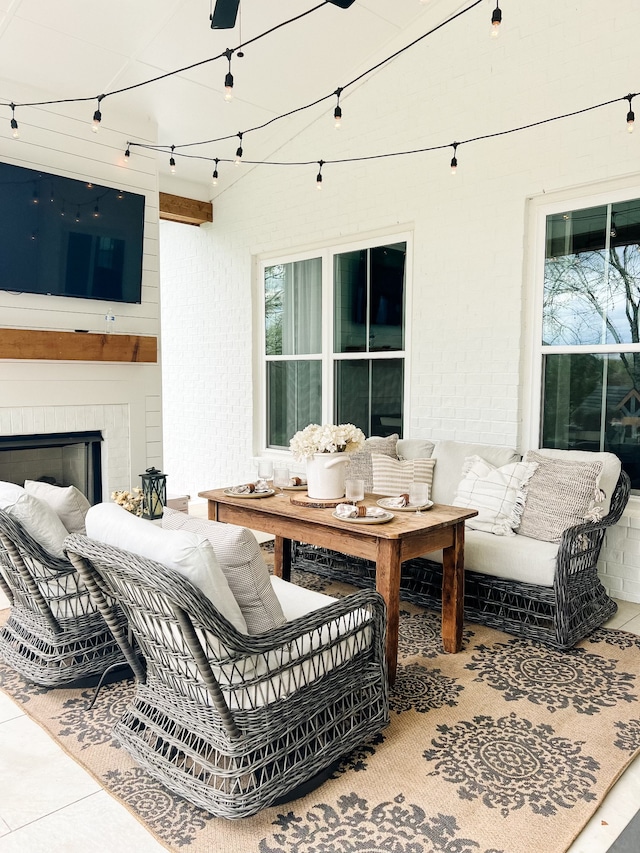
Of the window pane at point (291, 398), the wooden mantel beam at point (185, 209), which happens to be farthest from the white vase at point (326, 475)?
the wooden mantel beam at point (185, 209)

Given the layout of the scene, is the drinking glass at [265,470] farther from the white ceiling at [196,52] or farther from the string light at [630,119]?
the string light at [630,119]

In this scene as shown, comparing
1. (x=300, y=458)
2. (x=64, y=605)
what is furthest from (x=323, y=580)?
(x=64, y=605)

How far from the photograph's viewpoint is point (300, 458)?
3254 millimetres

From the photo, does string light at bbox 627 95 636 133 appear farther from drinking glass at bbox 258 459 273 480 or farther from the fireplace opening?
the fireplace opening

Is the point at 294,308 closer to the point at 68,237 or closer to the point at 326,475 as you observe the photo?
the point at 68,237

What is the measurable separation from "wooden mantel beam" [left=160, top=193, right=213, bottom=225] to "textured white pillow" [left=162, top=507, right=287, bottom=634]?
4771mm

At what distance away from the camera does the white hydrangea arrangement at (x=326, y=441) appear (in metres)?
3.17

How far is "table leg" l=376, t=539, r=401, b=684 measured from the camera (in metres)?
2.64

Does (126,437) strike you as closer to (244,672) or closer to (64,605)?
(64,605)

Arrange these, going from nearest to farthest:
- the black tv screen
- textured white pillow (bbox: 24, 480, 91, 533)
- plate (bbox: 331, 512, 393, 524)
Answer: textured white pillow (bbox: 24, 480, 91, 533), plate (bbox: 331, 512, 393, 524), the black tv screen

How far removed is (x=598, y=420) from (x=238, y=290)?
3.66 m

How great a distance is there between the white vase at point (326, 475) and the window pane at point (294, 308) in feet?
8.54

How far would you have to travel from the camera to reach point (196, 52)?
420cm

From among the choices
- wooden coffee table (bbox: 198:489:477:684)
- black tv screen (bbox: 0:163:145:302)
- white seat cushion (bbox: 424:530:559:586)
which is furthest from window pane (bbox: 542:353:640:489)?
black tv screen (bbox: 0:163:145:302)
